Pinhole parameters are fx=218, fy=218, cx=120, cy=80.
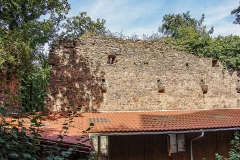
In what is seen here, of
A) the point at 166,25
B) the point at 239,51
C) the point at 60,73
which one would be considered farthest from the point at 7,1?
the point at 166,25

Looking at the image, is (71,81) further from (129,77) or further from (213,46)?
(213,46)

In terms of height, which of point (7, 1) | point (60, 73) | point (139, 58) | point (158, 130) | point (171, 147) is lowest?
point (171, 147)

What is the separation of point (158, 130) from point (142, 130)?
0.54m

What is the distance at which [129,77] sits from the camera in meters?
11.0

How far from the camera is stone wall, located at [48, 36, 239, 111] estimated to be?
1034 cm

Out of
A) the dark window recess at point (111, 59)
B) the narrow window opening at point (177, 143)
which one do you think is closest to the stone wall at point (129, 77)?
the dark window recess at point (111, 59)

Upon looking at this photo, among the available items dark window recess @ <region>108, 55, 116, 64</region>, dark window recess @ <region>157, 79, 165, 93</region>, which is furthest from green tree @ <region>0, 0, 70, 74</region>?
dark window recess @ <region>157, 79, 165, 93</region>

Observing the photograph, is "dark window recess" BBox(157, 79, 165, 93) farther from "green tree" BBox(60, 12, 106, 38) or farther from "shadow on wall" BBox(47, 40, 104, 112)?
"green tree" BBox(60, 12, 106, 38)

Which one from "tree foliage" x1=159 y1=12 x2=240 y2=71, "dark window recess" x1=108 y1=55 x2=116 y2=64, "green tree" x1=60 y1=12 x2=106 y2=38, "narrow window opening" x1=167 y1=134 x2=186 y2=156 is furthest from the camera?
"green tree" x1=60 y1=12 x2=106 y2=38

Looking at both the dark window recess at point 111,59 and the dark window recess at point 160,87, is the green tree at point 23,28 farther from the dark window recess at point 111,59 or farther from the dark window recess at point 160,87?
the dark window recess at point 160,87

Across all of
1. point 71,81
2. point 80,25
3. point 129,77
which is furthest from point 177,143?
point 80,25

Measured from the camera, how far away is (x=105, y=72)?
1075cm

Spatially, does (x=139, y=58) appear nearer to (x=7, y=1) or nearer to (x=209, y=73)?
(x=209, y=73)

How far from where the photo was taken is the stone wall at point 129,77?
33.9ft
